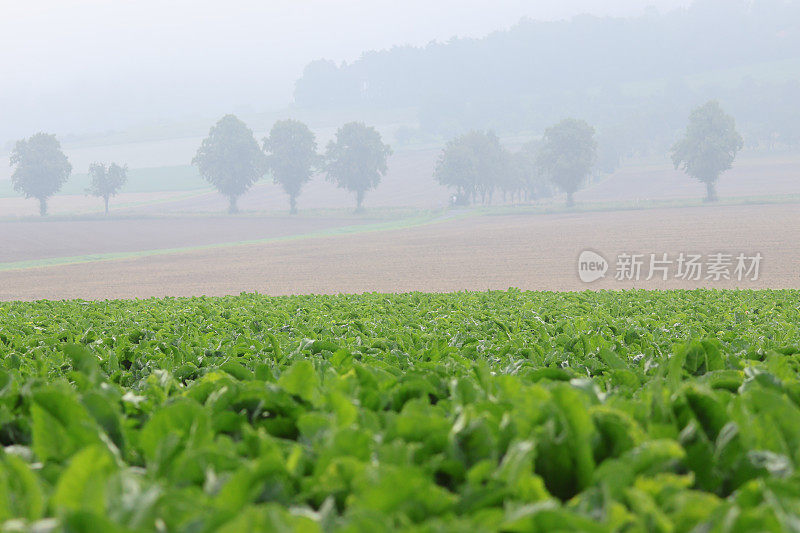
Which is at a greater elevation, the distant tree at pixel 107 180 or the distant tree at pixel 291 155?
the distant tree at pixel 291 155

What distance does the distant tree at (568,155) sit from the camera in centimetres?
10431

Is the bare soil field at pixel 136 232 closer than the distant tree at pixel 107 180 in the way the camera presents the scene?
Yes

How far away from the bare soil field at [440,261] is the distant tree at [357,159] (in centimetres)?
3312

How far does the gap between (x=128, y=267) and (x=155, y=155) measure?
127 m

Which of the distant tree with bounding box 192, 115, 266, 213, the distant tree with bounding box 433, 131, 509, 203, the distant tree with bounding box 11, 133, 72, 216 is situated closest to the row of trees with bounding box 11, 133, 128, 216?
the distant tree with bounding box 11, 133, 72, 216

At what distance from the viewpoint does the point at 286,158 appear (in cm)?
10844

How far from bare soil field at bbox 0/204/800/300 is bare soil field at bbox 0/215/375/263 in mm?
12769

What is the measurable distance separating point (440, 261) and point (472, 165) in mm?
66006

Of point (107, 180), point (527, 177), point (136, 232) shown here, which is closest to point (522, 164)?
point (527, 177)

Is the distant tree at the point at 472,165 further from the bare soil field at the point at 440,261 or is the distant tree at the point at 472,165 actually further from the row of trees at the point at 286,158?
the bare soil field at the point at 440,261

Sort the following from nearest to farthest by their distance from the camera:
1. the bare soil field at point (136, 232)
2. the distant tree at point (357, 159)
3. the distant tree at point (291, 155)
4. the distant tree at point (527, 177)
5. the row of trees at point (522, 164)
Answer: the bare soil field at point (136, 232) → the row of trees at point (522, 164) → the distant tree at point (291, 155) → the distant tree at point (357, 159) → the distant tree at point (527, 177)

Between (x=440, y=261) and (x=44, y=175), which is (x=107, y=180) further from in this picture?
(x=440, y=261)

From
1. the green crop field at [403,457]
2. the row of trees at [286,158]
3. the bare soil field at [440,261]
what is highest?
the row of trees at [286,158]

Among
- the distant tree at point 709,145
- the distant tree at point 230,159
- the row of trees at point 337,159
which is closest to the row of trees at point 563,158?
the distant tree at point 709,145
